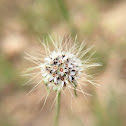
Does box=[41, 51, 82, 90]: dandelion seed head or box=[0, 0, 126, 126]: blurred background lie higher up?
box=[0, 0, 126, 126]: blurred background

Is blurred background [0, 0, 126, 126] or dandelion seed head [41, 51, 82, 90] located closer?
dandelion seed head [41, 51, 82, 90]

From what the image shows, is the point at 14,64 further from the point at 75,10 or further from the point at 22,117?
the point at 75,10

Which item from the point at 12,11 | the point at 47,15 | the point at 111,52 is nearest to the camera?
the point at 111,52

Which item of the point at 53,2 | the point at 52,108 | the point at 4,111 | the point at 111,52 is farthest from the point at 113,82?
the point at 53,2

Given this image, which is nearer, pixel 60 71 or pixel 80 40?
pixel 60 71

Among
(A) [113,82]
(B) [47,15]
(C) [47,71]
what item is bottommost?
(C) [47,71]

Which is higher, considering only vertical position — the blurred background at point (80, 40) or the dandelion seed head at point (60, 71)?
the blurred background at point (80, 40)

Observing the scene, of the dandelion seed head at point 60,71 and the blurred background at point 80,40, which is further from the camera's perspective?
the blurred background at point 80,40

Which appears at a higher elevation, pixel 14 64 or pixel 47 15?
pixel 47 15
